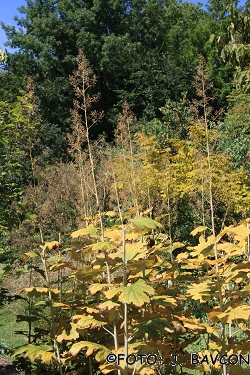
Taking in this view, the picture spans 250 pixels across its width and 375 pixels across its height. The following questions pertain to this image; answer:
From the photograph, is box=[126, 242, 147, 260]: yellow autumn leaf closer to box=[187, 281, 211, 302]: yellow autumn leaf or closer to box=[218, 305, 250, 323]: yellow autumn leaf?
box=[187, 281, 211, 302]: yellow autumn leaf

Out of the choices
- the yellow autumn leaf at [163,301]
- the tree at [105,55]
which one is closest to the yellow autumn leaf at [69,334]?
the yellow autumn leaf at [163,301]

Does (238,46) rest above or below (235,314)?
above

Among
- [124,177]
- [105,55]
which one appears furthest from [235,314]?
[105,55]

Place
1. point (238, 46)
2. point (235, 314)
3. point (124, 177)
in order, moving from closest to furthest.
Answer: point (235, 314)
point (238, 46)
point (124, 177)

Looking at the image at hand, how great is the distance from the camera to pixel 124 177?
7047 millimetres

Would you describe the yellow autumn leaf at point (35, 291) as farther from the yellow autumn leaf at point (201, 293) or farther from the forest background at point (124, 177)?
the yellow autumn leaf at point (201, 293)

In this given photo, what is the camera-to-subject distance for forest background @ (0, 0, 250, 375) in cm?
210

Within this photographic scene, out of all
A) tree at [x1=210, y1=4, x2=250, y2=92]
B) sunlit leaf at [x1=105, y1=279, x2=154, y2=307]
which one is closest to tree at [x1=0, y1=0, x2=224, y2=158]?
tree at [x1=210, y1=4, x2=250, y2=92]

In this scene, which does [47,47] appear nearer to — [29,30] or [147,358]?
[29,30]

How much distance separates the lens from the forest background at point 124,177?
6.89 feet

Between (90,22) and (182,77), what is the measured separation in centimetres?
604

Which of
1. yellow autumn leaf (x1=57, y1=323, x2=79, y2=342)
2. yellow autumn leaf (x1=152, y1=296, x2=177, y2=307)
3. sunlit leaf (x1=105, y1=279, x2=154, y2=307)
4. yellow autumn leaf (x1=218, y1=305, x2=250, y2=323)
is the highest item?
sunlit leaf (x1=105, y1=279, x2=154, y2=307)

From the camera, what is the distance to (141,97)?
68.0ft

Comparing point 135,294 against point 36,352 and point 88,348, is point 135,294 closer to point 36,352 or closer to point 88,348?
point 88,348
